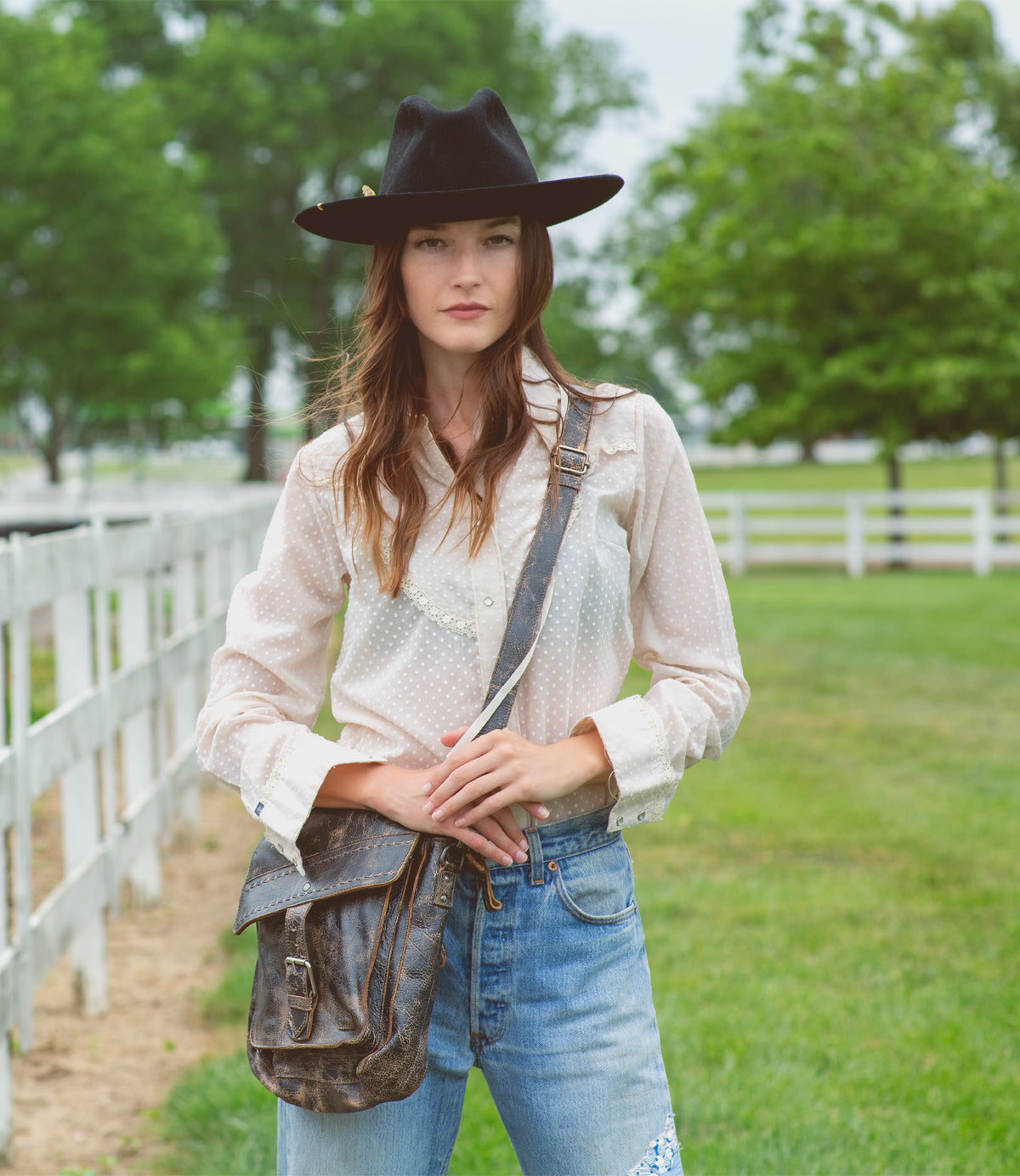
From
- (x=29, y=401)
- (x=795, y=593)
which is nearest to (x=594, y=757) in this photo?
(x=795, y=593)

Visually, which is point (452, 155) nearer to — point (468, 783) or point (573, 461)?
point (573, 461)

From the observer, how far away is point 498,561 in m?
1.92

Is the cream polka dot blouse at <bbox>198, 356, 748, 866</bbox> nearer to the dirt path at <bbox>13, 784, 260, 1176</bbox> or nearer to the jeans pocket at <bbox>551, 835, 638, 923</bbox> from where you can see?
the jeans pocket at <bbox>551, 835, 638, 923</bbox>

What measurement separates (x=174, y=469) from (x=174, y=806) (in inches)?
1981

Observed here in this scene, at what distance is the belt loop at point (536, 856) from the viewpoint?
6.19 feet

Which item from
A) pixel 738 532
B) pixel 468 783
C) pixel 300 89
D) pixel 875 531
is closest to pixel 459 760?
pixel 468 783

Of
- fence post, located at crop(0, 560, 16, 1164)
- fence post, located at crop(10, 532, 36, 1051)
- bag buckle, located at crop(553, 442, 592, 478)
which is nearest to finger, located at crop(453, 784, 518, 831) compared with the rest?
bag buckle, located at crop(553, 442, 592, 478)

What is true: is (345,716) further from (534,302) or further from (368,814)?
(534,302)

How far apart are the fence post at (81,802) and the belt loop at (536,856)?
275cm

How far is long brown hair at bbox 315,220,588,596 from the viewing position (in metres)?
1.94

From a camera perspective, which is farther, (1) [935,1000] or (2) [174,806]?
(2) [174,806]

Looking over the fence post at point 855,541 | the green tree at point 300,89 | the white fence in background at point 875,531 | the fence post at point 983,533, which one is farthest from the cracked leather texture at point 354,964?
the green tree at point 300,89

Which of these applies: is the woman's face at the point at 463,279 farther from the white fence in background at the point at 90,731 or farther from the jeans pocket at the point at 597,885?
the white fence in background at the point at 90,731

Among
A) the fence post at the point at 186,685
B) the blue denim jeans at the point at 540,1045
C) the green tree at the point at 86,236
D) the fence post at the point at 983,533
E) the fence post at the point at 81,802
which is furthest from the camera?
the green tree at the point at 86,236
